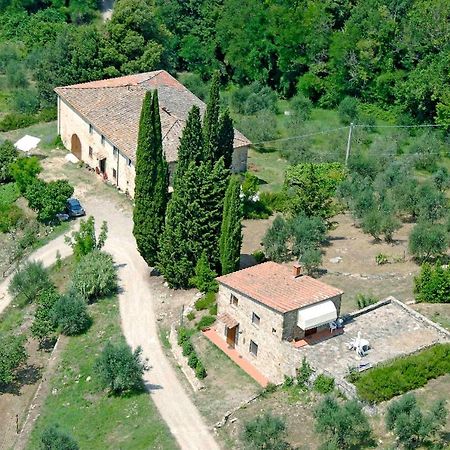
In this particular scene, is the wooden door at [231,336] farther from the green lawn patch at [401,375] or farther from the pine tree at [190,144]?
the pine tree at [190,144]

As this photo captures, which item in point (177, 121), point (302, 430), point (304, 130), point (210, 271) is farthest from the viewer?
point (304, 130)

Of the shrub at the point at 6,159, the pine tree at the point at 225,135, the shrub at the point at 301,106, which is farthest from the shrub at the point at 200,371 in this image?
the shrub at the point at 301,106

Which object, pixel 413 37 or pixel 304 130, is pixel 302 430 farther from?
pixel 413 37

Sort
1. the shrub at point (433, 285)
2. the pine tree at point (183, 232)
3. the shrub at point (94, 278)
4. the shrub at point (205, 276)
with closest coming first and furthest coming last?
the shrub at point (433, 285) < the pine tree at point (183, 232) < the shrub at point (205, 276) < the shrub at point (94, 278)

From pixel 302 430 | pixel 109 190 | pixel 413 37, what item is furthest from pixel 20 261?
pixel 413 37

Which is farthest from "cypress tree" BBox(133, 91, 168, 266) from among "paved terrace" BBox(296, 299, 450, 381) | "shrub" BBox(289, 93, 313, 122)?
"shrub" BBox(289, 93, 313, 122)

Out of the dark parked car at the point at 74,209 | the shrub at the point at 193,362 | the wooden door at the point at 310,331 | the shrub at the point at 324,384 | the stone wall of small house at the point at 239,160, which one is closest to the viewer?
the shrub at the point at 324,384

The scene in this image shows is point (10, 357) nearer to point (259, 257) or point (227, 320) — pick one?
point (227, 320)

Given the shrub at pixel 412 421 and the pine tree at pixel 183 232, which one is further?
the pine tree at pixel 183 232
